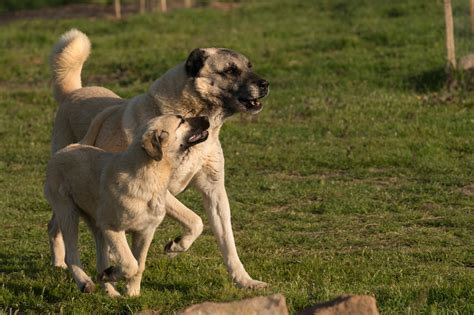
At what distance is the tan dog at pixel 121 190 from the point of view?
738cm

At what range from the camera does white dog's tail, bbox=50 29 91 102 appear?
33.0 feet

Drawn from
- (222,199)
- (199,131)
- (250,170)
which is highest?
(199,131)

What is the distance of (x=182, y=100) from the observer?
8430 millimetres

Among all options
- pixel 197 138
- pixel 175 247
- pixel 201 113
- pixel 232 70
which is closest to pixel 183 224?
pixel 175 247

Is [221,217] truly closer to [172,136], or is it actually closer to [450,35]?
[172,136]

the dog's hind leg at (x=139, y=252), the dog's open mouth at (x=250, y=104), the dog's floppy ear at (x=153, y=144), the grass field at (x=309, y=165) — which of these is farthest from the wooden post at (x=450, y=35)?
the dog's floppy ear at (x=153, y=144)

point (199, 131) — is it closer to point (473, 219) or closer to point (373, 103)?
point (473, 219)

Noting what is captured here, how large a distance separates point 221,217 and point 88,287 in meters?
1.36

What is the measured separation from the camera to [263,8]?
26312mm

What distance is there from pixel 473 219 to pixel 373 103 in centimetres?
526

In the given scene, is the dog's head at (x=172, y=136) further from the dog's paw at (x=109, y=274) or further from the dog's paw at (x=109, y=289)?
the dog's paw at (x=109, y=289)

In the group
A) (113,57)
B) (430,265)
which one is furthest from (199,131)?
(113,57)

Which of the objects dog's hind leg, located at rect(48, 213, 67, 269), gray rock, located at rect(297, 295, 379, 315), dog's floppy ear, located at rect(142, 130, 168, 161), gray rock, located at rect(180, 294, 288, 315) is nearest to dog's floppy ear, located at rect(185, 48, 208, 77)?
dog's floppy ear, located at rect(142, 130, 168, 161)

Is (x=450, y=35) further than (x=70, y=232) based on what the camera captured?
Yes
